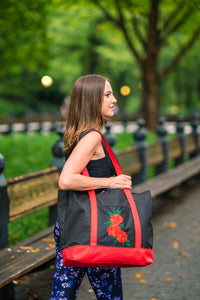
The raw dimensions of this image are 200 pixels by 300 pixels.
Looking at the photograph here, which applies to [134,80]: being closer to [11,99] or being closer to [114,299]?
[11,99]

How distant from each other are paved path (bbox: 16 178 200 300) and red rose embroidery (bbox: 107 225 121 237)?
5.75ft

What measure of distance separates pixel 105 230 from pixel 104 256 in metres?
0.14

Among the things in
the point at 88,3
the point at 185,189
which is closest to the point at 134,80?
the point at 88,3

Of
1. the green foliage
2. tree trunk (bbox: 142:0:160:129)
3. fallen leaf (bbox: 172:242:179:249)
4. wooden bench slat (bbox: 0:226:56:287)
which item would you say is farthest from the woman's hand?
tree trunk (bbox: 142:0:160:129)

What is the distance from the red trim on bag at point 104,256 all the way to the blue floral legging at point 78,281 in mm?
178

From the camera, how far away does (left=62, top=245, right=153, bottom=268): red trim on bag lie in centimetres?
235

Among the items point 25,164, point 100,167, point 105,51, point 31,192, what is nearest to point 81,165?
point 100,167


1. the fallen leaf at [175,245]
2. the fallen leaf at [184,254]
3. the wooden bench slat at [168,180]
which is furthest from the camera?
the wooden bench slat at [168,180]

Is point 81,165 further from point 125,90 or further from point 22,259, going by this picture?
point 125,90

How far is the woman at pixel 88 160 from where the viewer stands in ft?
7.91

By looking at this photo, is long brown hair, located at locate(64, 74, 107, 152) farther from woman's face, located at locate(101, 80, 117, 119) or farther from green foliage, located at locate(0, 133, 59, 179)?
green foliage, located at locate(0, 133, 59, 179)

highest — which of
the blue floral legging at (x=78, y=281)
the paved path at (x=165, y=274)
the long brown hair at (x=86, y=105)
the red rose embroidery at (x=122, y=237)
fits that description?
the long brown hair at (x=86, y=105)

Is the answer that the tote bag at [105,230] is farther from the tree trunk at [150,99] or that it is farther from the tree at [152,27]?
the tree trunk at [150,99]

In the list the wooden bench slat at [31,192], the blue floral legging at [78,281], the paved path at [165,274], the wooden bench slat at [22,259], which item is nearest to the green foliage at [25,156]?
the paved path at [165,274]
